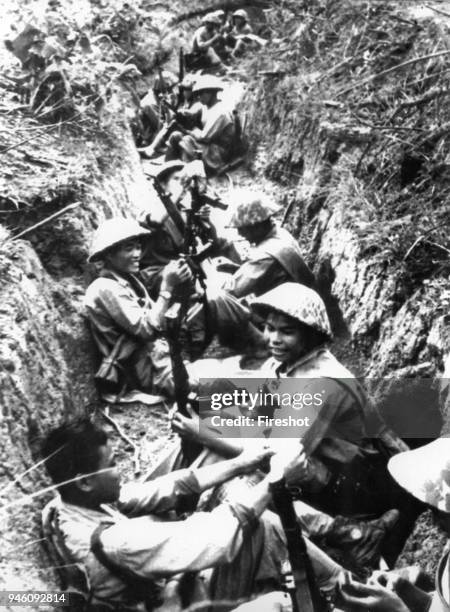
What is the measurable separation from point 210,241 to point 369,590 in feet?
9.94

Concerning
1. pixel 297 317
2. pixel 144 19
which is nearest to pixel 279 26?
pixel 144 19

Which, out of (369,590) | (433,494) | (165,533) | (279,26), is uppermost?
(279,26)

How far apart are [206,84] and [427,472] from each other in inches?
200

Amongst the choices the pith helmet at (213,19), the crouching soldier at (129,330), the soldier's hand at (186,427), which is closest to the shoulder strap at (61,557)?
the soldier's hand at (186,427)

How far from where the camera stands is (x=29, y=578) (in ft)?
17.9

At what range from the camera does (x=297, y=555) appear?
5.43 metres

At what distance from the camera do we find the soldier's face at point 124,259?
666cm

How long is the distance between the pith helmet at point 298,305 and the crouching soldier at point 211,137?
2593mm

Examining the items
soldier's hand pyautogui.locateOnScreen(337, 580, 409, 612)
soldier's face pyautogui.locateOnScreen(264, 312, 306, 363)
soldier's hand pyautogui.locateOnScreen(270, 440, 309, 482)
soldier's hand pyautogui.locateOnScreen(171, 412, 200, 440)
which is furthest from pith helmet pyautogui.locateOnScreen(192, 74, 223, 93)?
soldier's hand pyautogui.locateOnScreen(337, 580, 409, 612)

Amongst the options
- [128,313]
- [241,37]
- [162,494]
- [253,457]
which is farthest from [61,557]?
[241,37]

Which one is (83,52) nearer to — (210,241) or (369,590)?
(210,241)

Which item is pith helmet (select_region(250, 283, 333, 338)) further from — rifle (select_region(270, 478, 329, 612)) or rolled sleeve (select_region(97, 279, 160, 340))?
rifle (select_region(270, 478, 329, 612))

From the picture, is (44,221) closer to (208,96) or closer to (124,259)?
(124,259)

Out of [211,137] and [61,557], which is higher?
[211,137]
